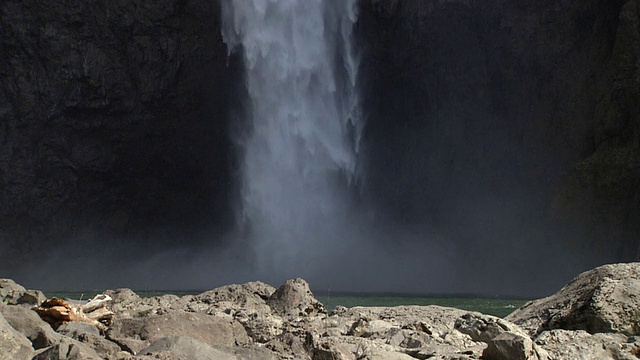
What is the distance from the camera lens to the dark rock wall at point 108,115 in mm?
38344

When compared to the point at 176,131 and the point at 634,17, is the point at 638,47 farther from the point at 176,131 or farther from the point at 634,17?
the point at 176,131

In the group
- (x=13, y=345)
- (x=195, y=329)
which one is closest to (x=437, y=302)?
(x=195, y=329)

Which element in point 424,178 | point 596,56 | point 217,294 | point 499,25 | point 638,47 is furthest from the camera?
point 424,178

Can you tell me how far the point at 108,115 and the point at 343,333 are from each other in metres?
32.7

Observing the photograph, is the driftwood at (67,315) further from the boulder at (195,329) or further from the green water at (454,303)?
the green water at (454,303)

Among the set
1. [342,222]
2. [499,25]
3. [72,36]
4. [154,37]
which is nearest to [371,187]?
[342,222]

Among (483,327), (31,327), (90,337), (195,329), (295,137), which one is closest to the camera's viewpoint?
(31,327)

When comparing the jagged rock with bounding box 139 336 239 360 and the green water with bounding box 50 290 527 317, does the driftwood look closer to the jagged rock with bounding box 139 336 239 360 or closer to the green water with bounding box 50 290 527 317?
the jagged rock with bounding box 139 336 239 360

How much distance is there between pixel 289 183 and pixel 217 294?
27588 millimetres

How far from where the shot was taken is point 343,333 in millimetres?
8375

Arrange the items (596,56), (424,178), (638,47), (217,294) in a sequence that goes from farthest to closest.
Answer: (424,178), (596,56), (638,47), (217,294)

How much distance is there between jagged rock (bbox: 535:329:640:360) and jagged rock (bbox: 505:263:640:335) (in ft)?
1.07

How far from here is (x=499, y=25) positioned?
126 ft

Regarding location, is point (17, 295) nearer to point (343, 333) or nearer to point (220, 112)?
point (343, 333)
